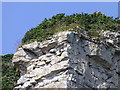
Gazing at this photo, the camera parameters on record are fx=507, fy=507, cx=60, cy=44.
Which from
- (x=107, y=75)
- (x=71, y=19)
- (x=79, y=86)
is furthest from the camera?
(x=71, y=19)

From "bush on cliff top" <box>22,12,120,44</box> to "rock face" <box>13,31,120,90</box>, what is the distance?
59 centimetres

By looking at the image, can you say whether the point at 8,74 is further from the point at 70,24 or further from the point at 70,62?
the point at 70,62

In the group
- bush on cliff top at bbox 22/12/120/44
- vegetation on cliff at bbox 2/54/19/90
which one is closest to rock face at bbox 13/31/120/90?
bush on cliff top at bbox 22/12/120/44

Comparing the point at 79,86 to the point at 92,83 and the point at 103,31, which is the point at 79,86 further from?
the point at 103,31

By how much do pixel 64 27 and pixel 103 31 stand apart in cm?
215

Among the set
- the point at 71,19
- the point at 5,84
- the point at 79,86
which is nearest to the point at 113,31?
the point at 71,19

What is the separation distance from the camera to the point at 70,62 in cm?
2336

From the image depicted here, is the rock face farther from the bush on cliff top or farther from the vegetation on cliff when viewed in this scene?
the vegetation on cliff

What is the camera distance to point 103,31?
1018 inches

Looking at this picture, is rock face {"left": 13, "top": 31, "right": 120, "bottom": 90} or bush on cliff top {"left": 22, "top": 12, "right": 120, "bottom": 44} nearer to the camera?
rock face {"left": 13, "top": 31, "right": 120, "bottom": 90}

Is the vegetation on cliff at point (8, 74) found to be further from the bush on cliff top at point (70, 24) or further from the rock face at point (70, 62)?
the bush on cliff top at point (70, 24)

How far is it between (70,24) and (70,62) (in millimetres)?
3048

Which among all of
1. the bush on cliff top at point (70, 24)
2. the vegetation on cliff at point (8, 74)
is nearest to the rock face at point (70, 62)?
the bush on cliff top at point (70, 24)

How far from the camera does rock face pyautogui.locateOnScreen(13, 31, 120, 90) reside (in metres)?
23.2
